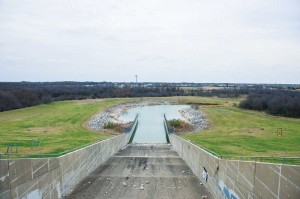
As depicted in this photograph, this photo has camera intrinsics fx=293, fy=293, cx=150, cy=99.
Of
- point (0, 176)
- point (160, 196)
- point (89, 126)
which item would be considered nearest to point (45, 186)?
point (0, 176)

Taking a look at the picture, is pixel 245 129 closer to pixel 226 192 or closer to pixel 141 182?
pixel 141 182

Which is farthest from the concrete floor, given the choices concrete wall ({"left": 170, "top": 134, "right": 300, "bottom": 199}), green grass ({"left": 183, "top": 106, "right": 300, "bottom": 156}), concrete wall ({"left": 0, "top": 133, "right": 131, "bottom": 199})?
green grass ({"left": 183, "top": 106, "right": 300, "bottom": 156})

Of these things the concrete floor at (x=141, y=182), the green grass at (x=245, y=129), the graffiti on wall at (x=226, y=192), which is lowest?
the green grass at (x=245, y=129)

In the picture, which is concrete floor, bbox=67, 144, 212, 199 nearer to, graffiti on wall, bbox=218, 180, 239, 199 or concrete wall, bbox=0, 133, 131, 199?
concrete wall, bbox=0, 133, 131, 199

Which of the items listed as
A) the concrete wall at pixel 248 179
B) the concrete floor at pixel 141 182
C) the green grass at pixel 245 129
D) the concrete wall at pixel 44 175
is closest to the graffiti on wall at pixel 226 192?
the concrete wall at pixel 248 179

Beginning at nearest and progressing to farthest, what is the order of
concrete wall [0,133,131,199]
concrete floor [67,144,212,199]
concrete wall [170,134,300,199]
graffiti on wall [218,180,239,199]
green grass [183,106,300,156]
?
concrete wall [170,134,300,199] < concrete wall [0,133,131,199] < graffiti on wall [218,180,239,199] < concrete floor [67,144,212,199] < green grass [183,106,300,156]

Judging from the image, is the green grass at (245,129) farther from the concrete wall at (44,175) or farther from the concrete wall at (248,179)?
the concrete wall at (44,175)

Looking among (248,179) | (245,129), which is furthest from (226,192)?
(245,129)
